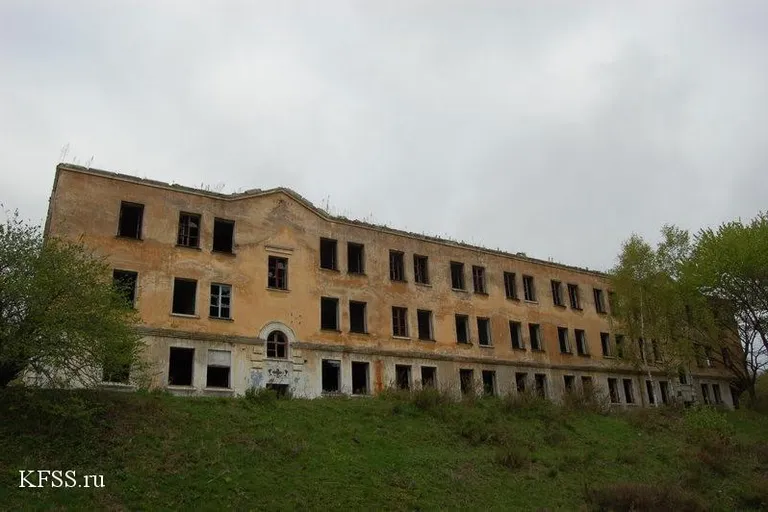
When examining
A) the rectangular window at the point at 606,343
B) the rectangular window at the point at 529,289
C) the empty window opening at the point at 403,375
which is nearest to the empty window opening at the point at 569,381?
the rectangular window at the point at 606,343

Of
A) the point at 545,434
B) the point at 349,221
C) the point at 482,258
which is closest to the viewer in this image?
the point at 545,434

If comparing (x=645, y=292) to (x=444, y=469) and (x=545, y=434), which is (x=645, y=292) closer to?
(x=545, y=434)

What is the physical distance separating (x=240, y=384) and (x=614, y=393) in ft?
86.5

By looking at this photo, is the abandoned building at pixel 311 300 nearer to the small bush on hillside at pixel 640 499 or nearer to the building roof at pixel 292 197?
the building roof at pixel 292 197

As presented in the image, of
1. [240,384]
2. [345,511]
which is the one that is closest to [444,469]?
[345,511]

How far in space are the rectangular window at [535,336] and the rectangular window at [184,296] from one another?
2093 cm

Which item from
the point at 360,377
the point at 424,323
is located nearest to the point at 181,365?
the point at 360,377

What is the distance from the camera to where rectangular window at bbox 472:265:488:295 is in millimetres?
38281

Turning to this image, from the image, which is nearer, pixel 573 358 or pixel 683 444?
pixel 683 444

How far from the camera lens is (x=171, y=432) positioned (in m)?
19.3

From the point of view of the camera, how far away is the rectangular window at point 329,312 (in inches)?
1261

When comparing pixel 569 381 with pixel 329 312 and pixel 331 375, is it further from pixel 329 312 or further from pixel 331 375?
pixel 329 312

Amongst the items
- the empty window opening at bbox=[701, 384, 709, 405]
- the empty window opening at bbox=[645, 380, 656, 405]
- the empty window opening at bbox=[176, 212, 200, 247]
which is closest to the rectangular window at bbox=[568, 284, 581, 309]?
the empty window opening at bbox=[645, 380, 656, 405]

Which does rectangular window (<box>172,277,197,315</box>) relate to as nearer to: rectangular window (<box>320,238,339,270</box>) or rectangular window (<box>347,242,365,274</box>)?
rectangular window (<box>320,238,339,270</box>)
